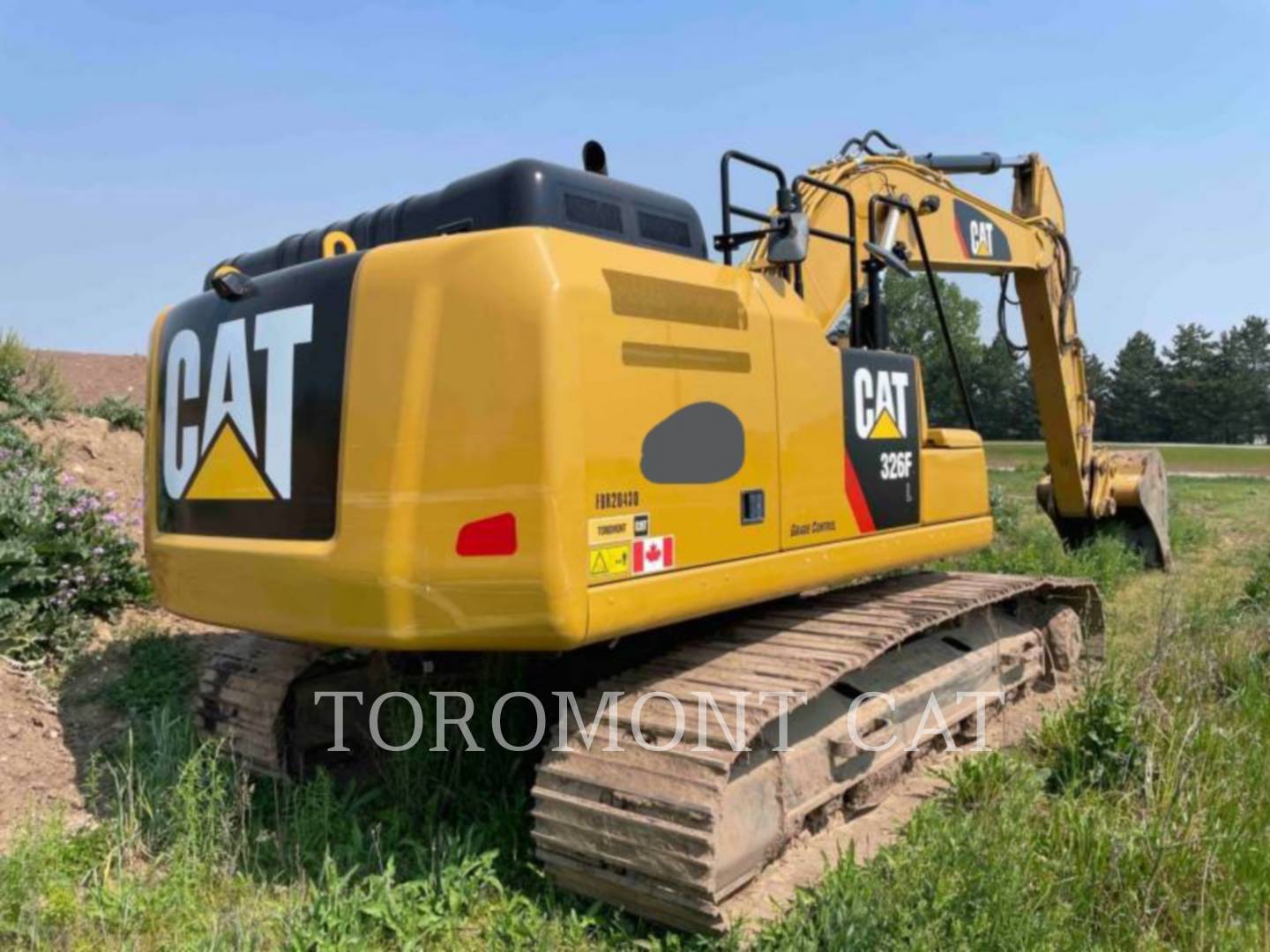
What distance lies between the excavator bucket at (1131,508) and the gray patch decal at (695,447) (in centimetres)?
678

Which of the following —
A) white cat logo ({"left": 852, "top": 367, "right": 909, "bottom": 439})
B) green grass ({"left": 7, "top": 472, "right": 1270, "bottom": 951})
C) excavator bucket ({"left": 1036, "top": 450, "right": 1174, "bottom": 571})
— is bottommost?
green grass ({"left": 7, "top": 472, "right": 1270, "bottom": 951})

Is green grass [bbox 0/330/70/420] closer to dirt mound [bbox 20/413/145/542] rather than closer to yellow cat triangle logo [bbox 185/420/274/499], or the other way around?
dirt mound [bbox 20/413/145/542]

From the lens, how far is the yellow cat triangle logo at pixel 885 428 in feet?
14.9

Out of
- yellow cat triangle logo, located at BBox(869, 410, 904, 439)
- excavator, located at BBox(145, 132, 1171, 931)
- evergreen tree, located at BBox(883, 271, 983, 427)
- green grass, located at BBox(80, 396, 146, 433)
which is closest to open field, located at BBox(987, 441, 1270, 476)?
evergreen tree, located at BBox(883, 271, 983, 427)

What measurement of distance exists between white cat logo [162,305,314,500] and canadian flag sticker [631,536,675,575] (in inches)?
47.3

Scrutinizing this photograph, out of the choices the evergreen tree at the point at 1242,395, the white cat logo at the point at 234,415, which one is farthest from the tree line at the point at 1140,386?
the white cat logo at the point at 234,415

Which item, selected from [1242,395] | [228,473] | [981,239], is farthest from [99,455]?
[1242,395]

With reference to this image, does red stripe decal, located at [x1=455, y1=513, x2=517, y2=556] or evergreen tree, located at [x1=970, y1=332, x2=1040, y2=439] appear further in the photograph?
evergreen tree, located at [x1=970, y1=332, x2=1040, y2=439]

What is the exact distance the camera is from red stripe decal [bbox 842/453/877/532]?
427 cm

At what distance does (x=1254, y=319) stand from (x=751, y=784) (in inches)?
3636

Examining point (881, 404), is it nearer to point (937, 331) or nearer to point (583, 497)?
point (583, 497)

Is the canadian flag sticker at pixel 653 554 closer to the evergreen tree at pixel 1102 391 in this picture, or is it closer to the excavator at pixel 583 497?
the excavator at pixel 583 497

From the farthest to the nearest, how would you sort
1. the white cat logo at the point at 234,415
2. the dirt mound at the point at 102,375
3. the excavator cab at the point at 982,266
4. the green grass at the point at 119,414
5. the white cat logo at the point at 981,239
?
1. the dirt mound at the point at 102,375
2. the green grass at the point at 119,414
3. the white cat logo at the point at 981,239
4. the excavator cab at the point at 982,266
5. the white cat logo at the point at 234,415

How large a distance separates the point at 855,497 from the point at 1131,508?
261 inches
